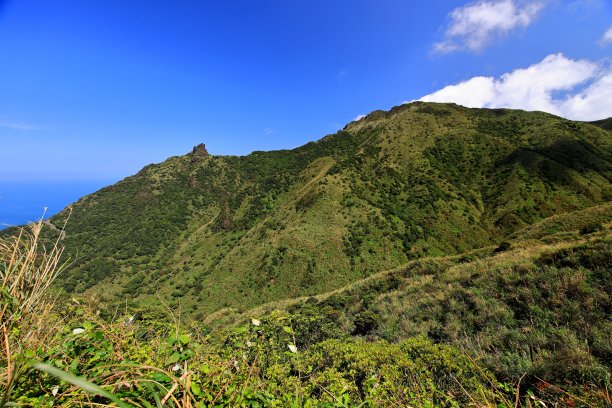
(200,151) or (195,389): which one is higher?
(200,151)

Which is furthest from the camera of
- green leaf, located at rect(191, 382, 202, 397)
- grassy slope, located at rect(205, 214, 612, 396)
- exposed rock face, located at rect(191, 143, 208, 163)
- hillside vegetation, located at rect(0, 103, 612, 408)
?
exposed rock face, located at rect(191, 143, 208, 163)

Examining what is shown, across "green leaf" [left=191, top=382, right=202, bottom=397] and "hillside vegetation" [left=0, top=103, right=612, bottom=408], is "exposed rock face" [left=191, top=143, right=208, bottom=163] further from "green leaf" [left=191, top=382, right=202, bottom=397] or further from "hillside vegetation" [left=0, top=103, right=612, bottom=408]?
"green leaf" [left=191, top=382, right=202, bottom=397]

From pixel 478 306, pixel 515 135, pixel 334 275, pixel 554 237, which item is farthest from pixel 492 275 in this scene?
pixel 515 135

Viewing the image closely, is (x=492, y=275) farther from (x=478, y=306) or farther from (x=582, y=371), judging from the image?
(x=582, y=371)

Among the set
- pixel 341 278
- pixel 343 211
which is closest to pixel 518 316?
Answer: pixel 341 278

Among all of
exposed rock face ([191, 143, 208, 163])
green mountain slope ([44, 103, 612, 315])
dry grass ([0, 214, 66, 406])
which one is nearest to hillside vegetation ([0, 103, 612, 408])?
dry grass ([0, 214, 66, 406])

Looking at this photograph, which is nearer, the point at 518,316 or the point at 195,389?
the point at 195,389

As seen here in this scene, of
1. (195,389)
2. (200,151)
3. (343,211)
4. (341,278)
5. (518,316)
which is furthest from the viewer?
(200,151)

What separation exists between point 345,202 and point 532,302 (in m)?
48.1

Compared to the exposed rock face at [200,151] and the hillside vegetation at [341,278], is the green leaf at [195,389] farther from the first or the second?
the exposed rock face at [200,151]

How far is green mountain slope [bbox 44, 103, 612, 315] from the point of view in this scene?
51000mm

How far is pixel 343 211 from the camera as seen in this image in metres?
58.0

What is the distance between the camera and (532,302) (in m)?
12.3

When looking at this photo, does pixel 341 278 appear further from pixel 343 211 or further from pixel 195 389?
pixel 195 389
